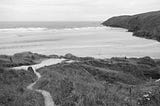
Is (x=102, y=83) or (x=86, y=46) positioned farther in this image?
(x=86, y=46)

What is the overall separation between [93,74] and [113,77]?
2239 millimetres

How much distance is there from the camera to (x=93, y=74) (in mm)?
27906

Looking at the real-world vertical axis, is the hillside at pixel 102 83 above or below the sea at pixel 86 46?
above

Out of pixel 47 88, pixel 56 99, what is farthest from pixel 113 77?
pixel 56 99

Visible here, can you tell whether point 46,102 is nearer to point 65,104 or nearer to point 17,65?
point 65,104

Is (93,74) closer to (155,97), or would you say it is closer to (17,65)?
(17,65)

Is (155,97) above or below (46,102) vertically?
above

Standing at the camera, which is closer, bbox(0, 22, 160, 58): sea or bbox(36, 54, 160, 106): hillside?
bbox(36, 54, 160, 106): hillside

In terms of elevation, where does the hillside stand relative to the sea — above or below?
above

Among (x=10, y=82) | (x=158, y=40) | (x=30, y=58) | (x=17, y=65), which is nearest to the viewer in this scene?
(x=10, y=82)

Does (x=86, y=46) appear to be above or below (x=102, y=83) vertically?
below

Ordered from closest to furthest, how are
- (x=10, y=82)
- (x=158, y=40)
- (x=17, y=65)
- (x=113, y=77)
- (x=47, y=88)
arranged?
(x=47, y=88), (x=10, y=82), (x=113, y=77), (x=17, y=65), (x=158, y=40)

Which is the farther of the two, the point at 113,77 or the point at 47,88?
the point at 113,77

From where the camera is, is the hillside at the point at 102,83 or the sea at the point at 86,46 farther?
the sea at the point at 86,46
